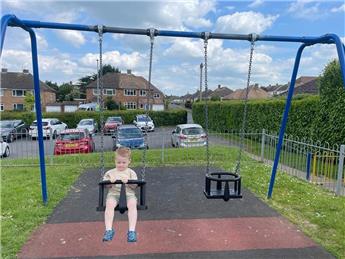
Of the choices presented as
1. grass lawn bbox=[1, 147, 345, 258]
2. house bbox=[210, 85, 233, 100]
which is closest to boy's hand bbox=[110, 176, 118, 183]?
grass lawn bbox=[1, 147, 345, 258]

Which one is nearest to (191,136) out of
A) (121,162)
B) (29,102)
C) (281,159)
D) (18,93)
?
(281,159)

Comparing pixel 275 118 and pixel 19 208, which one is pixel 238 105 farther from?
pixel 19 208

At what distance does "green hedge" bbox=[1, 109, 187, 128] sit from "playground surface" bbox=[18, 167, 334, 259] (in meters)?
26.6

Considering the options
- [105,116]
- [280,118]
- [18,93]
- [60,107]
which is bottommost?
[105,116]

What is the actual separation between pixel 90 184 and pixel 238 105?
14849mm

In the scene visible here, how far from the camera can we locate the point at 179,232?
15.6 feet

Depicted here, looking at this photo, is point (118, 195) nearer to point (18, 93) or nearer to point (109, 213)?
point (109, 213)

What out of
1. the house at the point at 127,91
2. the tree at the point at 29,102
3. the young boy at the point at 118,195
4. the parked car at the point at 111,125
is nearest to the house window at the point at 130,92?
the house at the point at 127,91

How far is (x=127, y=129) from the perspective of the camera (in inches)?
562

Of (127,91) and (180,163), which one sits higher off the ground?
(127,91)

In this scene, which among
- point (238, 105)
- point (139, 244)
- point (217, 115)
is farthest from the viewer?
point (217, 115)

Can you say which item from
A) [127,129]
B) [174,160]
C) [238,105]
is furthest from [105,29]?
[238,105]

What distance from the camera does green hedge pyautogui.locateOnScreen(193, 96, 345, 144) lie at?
34.1ft

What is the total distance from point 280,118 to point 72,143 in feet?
31.0
